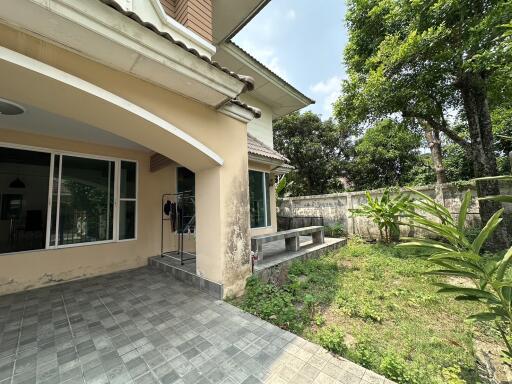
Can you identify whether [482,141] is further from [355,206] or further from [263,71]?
[263,71]

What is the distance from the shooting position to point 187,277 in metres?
4.54

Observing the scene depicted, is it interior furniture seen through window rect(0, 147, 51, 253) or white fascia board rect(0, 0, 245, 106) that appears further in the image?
interior furniture seen through window rect(0, 147, 51, 253)

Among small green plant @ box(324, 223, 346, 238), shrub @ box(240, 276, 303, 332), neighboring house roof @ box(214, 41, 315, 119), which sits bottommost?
shrub @ box(240, 276, 303, 332)

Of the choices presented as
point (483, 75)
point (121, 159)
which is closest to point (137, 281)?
point (121, 159)

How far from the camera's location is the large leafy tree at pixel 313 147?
1697cm

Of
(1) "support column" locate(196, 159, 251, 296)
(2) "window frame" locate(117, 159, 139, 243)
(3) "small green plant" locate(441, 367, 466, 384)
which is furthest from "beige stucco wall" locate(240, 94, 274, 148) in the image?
(3) "small green plant" locate(441, 367, 466, 384)

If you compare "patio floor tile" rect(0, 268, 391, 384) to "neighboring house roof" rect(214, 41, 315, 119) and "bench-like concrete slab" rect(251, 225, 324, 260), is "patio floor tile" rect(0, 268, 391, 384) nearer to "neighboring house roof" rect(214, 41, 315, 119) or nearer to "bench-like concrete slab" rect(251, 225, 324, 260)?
"bench-like concrete slab" rect(251, 225, 324, 260)

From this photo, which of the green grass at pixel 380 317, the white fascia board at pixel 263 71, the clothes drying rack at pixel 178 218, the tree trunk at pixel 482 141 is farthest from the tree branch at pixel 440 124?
the clothes drying rack at pixel 178 218

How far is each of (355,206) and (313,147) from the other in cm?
818

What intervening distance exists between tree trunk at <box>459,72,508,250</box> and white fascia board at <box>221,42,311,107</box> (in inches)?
203

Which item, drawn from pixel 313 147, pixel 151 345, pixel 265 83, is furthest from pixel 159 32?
pixel 313 147

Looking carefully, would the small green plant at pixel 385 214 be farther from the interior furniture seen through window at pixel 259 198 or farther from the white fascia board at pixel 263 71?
the white fascia board at pixel 263 71

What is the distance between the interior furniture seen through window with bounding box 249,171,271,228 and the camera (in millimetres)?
7634

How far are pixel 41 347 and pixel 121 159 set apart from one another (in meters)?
4.31
